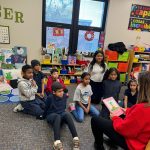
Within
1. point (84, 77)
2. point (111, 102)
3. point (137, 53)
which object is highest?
point (137, 53)

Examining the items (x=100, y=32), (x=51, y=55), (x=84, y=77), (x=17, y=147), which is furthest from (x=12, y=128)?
(x=100, y=32)

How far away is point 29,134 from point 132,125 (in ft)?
4.22

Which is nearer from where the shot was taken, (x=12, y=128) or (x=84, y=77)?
(x=12, y=128)

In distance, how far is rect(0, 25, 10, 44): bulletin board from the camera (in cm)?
366

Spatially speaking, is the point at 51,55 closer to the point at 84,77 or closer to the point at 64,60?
the point at 64,60

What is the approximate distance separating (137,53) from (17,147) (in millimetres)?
3488

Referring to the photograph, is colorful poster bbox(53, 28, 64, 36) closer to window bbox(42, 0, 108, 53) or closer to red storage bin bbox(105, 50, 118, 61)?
window bbox(42, 0, 108, 53)

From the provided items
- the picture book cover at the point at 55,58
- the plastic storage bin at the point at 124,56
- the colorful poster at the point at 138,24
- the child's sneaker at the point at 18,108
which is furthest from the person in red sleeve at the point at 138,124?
the colorful poster at the point at 138,24

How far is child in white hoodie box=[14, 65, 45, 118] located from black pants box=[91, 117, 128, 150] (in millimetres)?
979

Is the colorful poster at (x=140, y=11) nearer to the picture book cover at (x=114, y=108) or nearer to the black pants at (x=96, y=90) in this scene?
the black pants at (x=96, y=90)

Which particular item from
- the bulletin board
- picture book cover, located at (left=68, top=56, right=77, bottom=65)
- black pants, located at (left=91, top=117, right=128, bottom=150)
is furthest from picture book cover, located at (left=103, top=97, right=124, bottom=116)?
the bulletin board

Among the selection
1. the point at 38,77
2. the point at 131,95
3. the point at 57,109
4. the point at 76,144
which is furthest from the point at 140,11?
the point at 76,144

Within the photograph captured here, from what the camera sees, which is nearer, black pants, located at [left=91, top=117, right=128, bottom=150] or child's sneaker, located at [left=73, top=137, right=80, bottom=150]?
black pants, located at [left=91, top=117, right=128, bottom=150]

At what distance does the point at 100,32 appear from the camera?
4.33 metres
